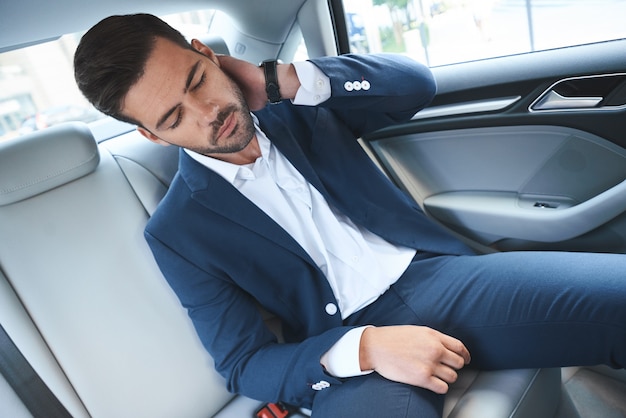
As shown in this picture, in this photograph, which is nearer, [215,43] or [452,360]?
[452,360]

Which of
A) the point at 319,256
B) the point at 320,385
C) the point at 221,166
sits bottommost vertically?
the point at 320,385

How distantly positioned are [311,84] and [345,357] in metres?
0.62

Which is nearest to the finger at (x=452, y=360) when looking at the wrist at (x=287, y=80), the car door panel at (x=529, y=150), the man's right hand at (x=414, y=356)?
the man's right hand at (x=414, y=356)

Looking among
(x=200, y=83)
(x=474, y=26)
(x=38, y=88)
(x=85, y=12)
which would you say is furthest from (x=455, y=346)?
(x=38, y=88)

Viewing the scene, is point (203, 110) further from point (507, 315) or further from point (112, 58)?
point (507, 315)

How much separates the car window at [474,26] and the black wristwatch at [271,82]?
59 cm

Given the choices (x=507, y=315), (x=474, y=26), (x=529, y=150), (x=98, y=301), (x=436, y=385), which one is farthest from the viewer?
(x=474, y=26)

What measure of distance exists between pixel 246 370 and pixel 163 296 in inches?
11.0

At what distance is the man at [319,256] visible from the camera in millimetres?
945

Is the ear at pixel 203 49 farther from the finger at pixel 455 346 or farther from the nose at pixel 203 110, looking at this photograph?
the finger at pixel 455 346

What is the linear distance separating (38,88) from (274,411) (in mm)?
1092

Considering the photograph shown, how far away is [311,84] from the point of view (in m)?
1.14

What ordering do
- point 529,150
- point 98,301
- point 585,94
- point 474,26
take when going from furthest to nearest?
point 474,26 < point 529,150 < point 585,94 < point 98,301

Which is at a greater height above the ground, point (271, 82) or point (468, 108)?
point (271, 82)
